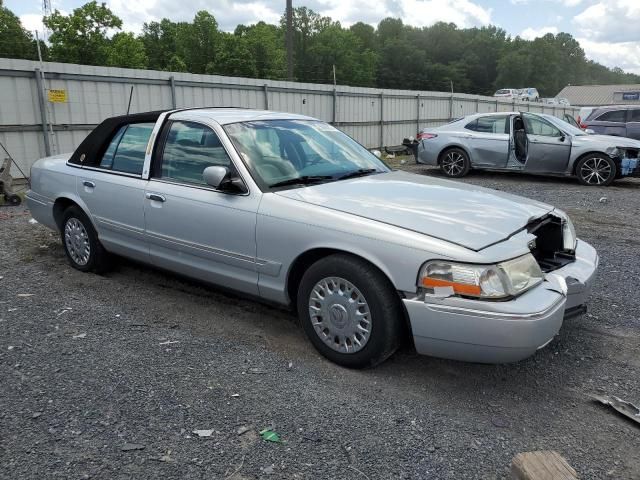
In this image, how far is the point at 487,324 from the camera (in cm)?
275

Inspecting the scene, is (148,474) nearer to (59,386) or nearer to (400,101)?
(59,386)

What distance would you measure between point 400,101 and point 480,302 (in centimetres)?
1790

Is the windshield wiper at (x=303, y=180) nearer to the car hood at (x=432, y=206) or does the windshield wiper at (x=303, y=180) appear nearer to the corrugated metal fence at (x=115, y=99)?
the car hood at (x=432, y=206)

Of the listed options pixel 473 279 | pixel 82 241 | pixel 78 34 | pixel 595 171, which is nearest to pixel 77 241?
pixel 82 241

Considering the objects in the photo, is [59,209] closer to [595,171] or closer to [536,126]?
[536,126]

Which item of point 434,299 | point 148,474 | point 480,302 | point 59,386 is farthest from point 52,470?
point 480,302

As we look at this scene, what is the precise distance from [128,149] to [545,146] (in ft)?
30.3

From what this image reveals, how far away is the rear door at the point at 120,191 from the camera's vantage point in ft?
14.3

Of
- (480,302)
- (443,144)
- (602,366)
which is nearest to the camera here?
(480,302)

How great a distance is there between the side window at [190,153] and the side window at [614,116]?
1496 centimetres

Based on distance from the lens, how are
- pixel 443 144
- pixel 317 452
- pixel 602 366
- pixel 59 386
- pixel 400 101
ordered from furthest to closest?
1. pixel 400 101
2. pixel 443 144
3. pixel 602 366
4. pixel 59 386
5. pixel 317 452

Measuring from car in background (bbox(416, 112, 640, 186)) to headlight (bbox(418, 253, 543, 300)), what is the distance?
9.25 metres

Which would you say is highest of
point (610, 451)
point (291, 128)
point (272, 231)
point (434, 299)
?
point (291, 128)

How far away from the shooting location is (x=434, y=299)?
2852 millimetres
